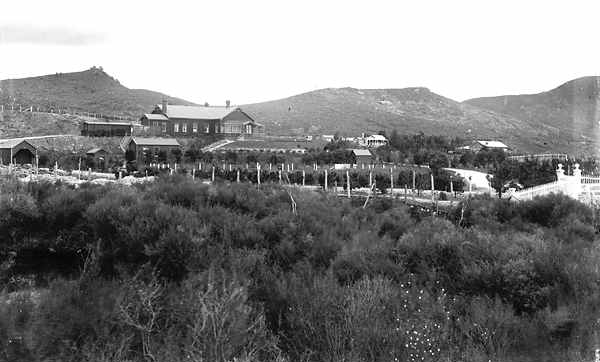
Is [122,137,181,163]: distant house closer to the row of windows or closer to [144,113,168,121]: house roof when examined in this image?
the row of windows

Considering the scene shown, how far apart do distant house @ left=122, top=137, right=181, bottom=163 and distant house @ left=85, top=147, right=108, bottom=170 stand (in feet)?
7.60

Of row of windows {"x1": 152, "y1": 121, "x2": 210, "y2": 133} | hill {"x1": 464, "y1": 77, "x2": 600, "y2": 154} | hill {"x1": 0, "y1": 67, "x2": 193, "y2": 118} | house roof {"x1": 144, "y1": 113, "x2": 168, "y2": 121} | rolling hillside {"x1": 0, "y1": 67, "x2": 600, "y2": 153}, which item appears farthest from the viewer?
hill {"x1": 464, "y1": 77, "x2": 600, "y2": 154}

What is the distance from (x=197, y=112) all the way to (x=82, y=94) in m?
46.2

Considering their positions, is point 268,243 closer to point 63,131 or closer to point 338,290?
point 338,290

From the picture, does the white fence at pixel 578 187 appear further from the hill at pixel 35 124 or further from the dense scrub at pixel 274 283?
the hill at pixel 35 124

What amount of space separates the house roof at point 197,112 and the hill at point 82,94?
1537 centimetres

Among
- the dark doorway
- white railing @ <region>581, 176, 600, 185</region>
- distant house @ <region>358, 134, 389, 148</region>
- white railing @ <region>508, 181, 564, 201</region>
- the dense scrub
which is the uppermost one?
distant house @ <region>358, 134, 389, 148</region>

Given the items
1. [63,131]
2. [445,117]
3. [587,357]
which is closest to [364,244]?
[587,357]

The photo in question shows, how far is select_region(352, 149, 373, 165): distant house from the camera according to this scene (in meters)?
51.8

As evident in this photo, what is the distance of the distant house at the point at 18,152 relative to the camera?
1778 inches

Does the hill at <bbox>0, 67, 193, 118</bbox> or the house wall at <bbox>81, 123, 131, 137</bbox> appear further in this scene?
the hill at <bbox>0, 67, 193, 118</bbox>

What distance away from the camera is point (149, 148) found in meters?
52.2

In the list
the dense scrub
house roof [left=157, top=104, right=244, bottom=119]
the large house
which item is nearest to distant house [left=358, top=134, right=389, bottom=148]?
the large house

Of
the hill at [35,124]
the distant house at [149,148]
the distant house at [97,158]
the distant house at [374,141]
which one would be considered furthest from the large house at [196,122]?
the distant house at [374,141]
